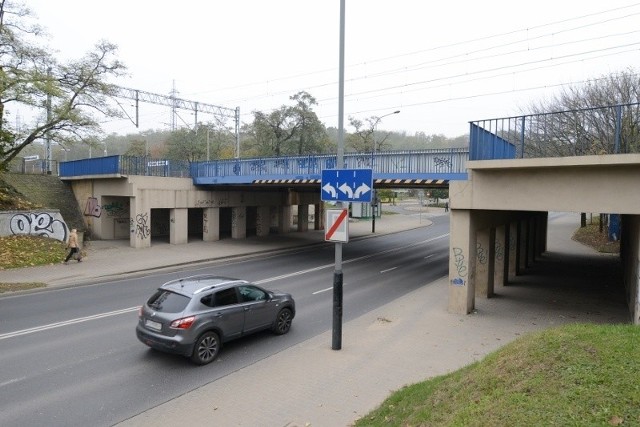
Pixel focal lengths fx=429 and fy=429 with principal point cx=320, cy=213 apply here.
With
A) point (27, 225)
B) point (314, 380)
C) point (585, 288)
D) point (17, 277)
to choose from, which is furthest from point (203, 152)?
point (314, 380)

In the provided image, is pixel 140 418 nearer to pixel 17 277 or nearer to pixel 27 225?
pixel 17 277

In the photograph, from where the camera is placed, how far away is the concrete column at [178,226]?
1016 inches

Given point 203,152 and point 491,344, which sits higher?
point 203,152

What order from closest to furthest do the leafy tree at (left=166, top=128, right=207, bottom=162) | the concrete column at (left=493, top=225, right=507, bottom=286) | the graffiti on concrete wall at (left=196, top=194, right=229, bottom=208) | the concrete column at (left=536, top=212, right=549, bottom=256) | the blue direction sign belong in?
the blue direction sign
the concrete column at (left=493, top=225, right=507, bottom=286)
the concrete column at (left=536, top=212, right=549, bottom=256)
the graffiti on concrete wall at (left=196, top=194, right=229, bottom=208)
the leafy tree at (left=166, top=128, right=207, bottom=162)

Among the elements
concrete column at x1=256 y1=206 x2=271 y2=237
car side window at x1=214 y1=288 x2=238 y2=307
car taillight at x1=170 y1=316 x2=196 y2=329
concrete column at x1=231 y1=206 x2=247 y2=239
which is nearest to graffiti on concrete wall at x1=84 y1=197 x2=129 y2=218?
concrete column at x1=231 y1=206 x2=247 y2=239

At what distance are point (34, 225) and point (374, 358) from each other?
19503 mm

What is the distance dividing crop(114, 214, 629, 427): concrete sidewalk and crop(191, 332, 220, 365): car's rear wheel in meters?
0.77

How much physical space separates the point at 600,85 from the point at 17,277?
31266 millimetres

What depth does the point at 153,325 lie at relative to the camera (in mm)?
7953

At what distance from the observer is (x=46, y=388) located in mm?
6953

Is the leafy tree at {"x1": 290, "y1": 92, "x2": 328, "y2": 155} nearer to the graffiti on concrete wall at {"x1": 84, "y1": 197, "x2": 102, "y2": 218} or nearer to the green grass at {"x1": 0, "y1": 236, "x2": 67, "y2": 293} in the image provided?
the graffiti on concrete wall at {"x1": 84, "y1": 197, "x2": 102, "y2": 218}

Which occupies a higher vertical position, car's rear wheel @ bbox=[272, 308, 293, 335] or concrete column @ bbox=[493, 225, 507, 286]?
concrete column @ bbox=[493, 225, 507, 286]

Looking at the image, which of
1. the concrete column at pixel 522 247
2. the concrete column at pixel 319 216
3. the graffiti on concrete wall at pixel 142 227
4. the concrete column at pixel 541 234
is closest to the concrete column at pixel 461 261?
the concrete column at pixel 522 247

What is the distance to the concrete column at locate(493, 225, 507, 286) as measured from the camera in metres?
15.2
